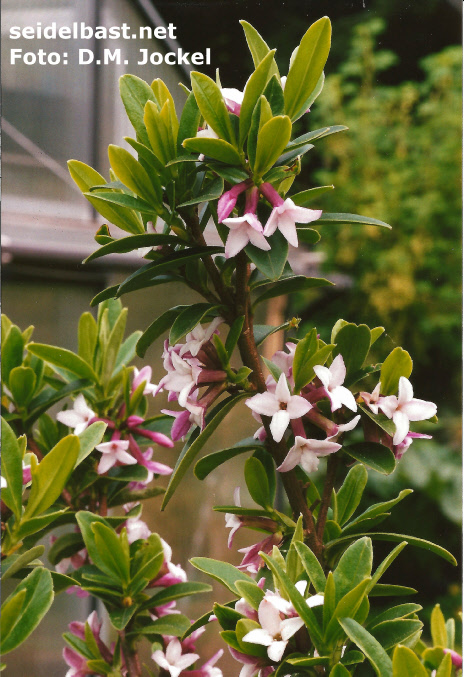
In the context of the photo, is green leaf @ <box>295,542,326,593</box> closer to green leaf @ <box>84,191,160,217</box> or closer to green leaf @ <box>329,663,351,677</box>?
green leaf @ <box>329,663,351,677</box>

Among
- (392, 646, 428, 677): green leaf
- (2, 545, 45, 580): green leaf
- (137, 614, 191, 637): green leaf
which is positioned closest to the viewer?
(392, 646, 428, 677): green leaf

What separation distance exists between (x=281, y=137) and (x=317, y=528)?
0.78 ft

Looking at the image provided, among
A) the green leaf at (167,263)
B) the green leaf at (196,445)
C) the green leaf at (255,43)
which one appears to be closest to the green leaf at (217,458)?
the green leaf at (196,445)

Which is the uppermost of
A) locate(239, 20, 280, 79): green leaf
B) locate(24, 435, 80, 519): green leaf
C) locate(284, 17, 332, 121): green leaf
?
locate(239, 20, 280, 79): green leaf

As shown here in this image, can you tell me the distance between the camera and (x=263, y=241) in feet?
1.16

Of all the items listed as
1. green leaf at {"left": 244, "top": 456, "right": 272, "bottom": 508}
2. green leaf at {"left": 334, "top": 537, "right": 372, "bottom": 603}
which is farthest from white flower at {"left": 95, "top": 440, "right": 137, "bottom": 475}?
green leaf at {"left": 334, "top": 537, "right": 372, "bottom": 603}

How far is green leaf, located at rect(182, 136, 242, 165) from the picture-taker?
336 millimetres

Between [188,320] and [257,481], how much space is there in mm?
119

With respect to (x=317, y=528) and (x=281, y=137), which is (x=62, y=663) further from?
(x=281, y=137)

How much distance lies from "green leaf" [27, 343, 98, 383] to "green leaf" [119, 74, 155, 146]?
18 cm

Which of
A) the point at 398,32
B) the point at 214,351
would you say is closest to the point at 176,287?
the point at 214,351

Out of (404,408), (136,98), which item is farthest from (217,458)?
(136,98)

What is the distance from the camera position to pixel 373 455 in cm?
39

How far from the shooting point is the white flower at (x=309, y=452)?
1.21 feet
